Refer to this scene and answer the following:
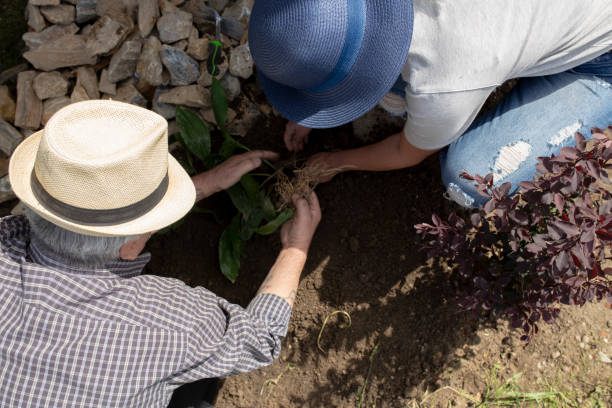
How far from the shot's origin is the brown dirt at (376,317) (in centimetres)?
191

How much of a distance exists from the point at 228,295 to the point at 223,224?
0.29m

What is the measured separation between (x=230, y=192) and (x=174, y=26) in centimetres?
66

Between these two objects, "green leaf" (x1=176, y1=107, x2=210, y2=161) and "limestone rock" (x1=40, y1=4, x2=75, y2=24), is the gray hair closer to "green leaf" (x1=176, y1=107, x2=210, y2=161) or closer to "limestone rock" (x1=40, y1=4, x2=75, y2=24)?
"green leaf" (x1=176, y1=107, x2=210, y2=161)

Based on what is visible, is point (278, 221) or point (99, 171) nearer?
point (99, 171)

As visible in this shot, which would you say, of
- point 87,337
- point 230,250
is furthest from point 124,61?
point 87,337

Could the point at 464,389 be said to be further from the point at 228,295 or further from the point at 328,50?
the point at 328,50

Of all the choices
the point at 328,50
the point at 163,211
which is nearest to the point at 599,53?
the point at 328,50

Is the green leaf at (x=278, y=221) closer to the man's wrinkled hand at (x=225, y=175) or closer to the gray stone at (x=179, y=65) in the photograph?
the man's wrinkled hand at (x=225, y=175)

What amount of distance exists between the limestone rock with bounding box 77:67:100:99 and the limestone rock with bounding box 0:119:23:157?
32 cm

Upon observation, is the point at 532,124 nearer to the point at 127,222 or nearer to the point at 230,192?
the point at 230,192

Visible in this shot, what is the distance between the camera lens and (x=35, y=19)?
1.95m

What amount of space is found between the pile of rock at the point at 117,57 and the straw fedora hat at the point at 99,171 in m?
0.82

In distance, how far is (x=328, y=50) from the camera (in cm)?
114

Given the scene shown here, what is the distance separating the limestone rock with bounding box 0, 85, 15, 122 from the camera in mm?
1962
